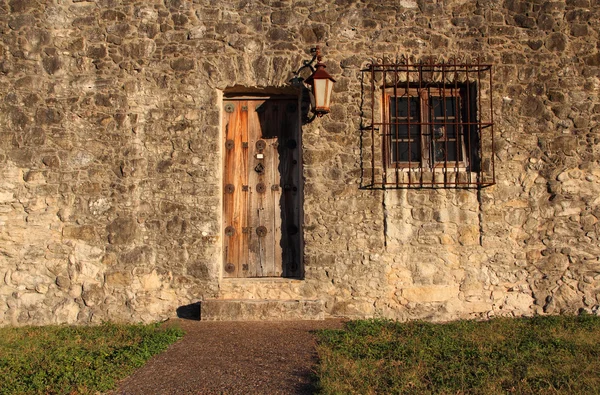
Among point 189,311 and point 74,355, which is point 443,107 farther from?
point 74,355

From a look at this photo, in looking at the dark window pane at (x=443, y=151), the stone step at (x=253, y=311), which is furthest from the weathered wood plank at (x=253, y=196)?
the dark window pane at (x=443, y=151)

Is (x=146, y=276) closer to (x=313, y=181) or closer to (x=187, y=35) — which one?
(x=313, y=181)

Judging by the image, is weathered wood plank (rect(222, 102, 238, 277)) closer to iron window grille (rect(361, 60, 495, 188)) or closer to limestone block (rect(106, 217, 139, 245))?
limestone block (rect(106, 217, 139, 245))

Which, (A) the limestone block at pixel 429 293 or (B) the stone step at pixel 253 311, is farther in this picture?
(A) the limestone block at pixel 429 293

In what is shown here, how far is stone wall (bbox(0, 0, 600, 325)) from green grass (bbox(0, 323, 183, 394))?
1.76 ft

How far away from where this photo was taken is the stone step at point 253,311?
5828mm

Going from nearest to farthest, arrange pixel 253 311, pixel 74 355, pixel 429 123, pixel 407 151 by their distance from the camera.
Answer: pixel 74 355 → pixel 253 311 → pixel 429 123 → pixel 407 151

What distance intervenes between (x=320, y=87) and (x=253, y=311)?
244 cm

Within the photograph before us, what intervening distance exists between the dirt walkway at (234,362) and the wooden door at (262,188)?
89 cm

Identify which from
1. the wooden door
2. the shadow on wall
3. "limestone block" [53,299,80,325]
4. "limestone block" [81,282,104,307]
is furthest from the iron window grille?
"limestone block" [53,299,80,325]

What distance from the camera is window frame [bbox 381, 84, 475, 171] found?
6262mm

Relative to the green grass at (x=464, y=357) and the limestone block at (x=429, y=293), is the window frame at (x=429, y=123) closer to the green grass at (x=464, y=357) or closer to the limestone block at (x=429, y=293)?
the limestone block at (x=429, y=293)

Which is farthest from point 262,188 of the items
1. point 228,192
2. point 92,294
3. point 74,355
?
point 74,355

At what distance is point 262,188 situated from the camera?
6.45 m
